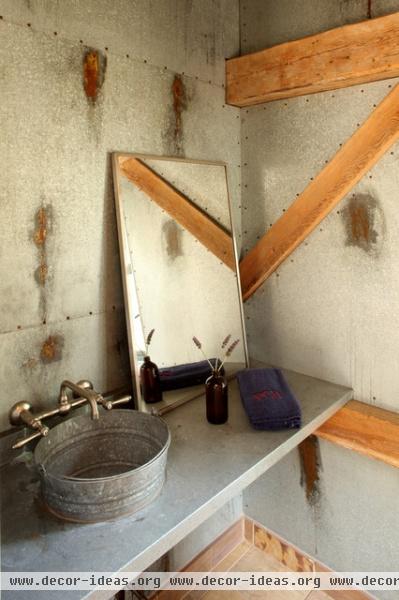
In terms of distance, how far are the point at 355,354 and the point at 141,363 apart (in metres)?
0.83

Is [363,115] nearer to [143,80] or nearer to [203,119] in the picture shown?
[203,119]

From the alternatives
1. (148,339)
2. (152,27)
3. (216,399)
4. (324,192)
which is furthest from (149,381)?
(152,27)

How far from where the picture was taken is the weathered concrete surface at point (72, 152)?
1154 mm

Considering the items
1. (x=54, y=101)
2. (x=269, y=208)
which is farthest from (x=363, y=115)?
(x=54, y=101)

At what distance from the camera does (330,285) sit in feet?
5.34

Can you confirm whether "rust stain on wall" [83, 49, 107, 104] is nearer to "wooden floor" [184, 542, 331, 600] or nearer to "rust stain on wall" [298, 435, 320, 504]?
"rust stain on wall" [298, 435, 320, 504]

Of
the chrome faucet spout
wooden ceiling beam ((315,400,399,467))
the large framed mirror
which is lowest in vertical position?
wooden ceiling beam ((315,400,399,467))

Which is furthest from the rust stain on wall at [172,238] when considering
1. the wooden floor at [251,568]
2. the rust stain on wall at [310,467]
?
the wooden floor at [251,568]

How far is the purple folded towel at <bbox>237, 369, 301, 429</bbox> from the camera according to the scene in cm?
134

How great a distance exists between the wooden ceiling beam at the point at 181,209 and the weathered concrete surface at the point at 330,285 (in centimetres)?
18

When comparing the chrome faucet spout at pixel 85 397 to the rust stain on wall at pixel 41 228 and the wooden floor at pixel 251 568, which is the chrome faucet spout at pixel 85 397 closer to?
the rust stain on wall at pixel 41 228

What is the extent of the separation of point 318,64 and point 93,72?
0.79 metres

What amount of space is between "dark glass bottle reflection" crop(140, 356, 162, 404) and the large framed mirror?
0.06 ft

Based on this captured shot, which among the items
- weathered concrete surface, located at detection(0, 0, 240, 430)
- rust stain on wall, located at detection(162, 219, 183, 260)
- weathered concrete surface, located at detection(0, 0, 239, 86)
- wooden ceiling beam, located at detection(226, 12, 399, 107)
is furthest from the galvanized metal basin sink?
wooden ceiling beam, located at detection(226, 12, 399, 107)
